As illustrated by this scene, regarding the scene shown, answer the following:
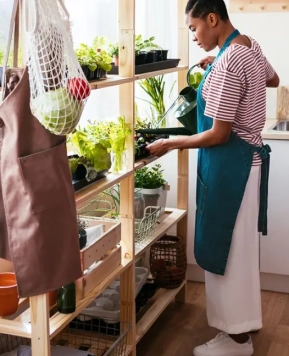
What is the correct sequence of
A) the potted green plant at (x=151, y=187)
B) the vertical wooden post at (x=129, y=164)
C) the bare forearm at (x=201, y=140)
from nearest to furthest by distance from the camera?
1. the vertical wooden post at (x=129, y=164)
2. the bare forearm at (x=201, y=140)
3. the potted green plant at (x=151, y=187)

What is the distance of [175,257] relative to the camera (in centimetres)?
356

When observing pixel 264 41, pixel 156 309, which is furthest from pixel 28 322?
pixel 264 41

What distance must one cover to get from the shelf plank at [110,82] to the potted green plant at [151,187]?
77cm

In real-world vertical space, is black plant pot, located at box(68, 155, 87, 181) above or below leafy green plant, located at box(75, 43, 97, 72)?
below

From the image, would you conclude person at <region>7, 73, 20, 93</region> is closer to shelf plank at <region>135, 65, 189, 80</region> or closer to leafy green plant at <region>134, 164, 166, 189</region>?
shelf plank at <region>135, 65, 189, 80</region>

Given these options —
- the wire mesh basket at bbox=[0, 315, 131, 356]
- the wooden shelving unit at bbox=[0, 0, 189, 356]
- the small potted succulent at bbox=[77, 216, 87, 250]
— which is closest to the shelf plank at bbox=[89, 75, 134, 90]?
the wooden shelving unit at bbox=[0, 0, 189, 356]

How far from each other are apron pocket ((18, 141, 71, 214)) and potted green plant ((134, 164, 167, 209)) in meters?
1.26

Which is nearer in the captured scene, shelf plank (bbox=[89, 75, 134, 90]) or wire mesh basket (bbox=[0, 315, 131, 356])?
shelf plank (bbox=[89, 75, 134, 90])

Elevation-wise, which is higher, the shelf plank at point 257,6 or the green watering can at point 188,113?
the shelf plank at point 257,6

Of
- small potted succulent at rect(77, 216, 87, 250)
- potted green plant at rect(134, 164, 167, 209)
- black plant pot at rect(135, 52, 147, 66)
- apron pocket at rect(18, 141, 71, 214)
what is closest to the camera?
apron pocket at rect(18, 141, 71, 214)

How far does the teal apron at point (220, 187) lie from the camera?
279 centimetres

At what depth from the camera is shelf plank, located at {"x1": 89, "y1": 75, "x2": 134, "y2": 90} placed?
7.50ft

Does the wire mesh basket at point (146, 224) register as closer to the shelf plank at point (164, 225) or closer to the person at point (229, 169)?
the shelf plank at point (164, 225)

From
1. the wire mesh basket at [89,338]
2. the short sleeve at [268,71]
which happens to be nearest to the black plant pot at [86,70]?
the short sleeve at [268,71]
